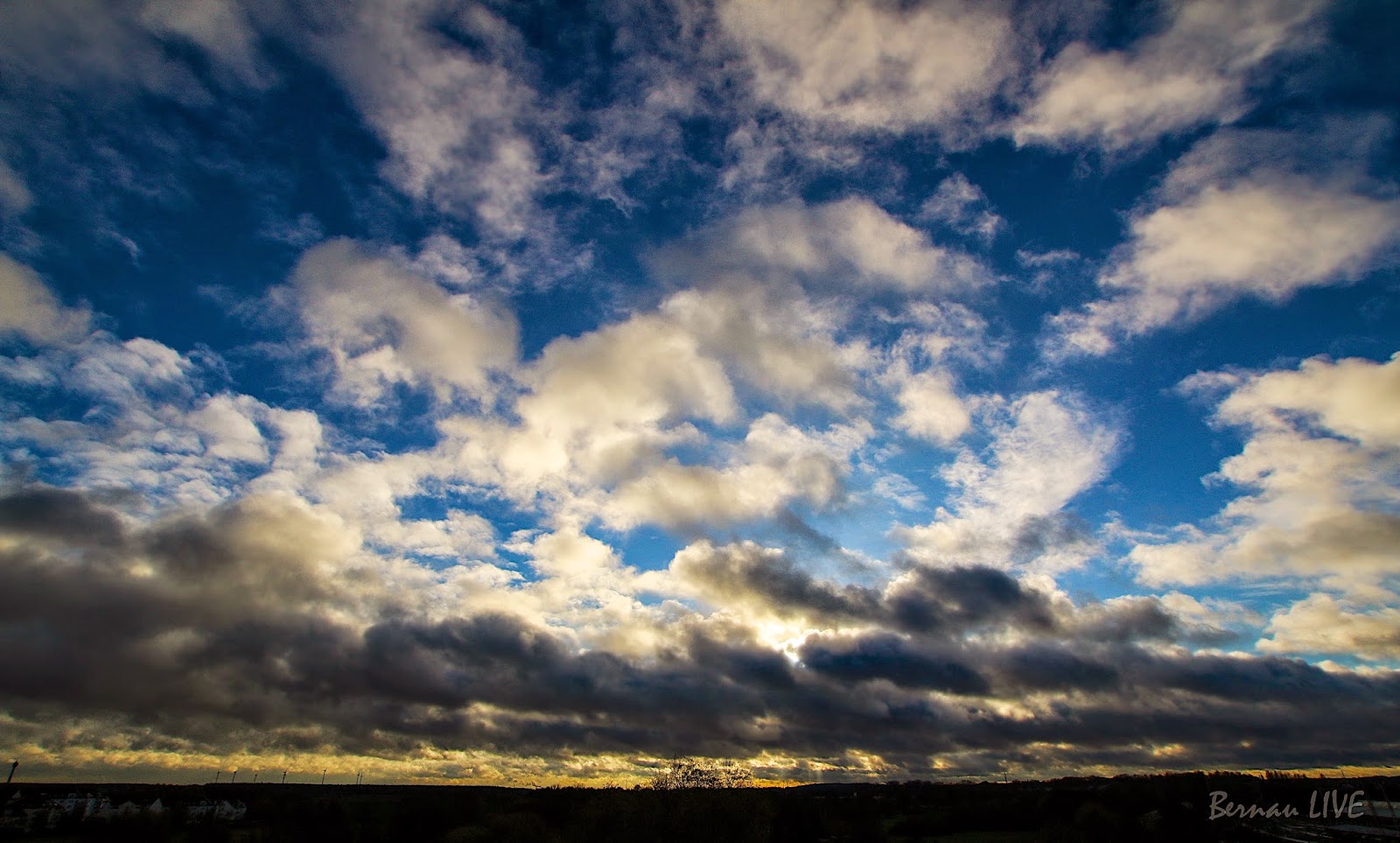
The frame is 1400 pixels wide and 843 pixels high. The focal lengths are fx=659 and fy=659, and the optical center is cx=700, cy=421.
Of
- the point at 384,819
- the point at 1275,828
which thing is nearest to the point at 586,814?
the point at 384,819

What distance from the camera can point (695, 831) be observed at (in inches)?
2376

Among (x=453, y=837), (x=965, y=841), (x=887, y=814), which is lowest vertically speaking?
(x=887, y=814)

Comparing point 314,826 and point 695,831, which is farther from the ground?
point 695,831

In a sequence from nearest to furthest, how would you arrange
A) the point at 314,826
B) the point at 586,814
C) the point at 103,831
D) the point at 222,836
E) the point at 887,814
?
the point at 586,814 → the point at 222,836 → the point at 314,826 → the point at 103,831 → the point at 887,814

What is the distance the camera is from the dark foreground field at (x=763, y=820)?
63.5 metres

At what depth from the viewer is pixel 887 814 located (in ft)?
468

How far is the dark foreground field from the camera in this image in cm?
6350

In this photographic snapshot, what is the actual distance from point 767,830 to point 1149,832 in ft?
140

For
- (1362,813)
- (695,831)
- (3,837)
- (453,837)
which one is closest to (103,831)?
(3,837)

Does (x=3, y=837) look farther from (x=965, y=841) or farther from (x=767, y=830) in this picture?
(x=965, y=841)

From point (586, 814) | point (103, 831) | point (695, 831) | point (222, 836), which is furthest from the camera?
point (103, 831)

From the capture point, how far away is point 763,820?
62969mm

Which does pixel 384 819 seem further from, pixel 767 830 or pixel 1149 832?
pixel 1149 832

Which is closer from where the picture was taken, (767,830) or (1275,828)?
(767,830)
